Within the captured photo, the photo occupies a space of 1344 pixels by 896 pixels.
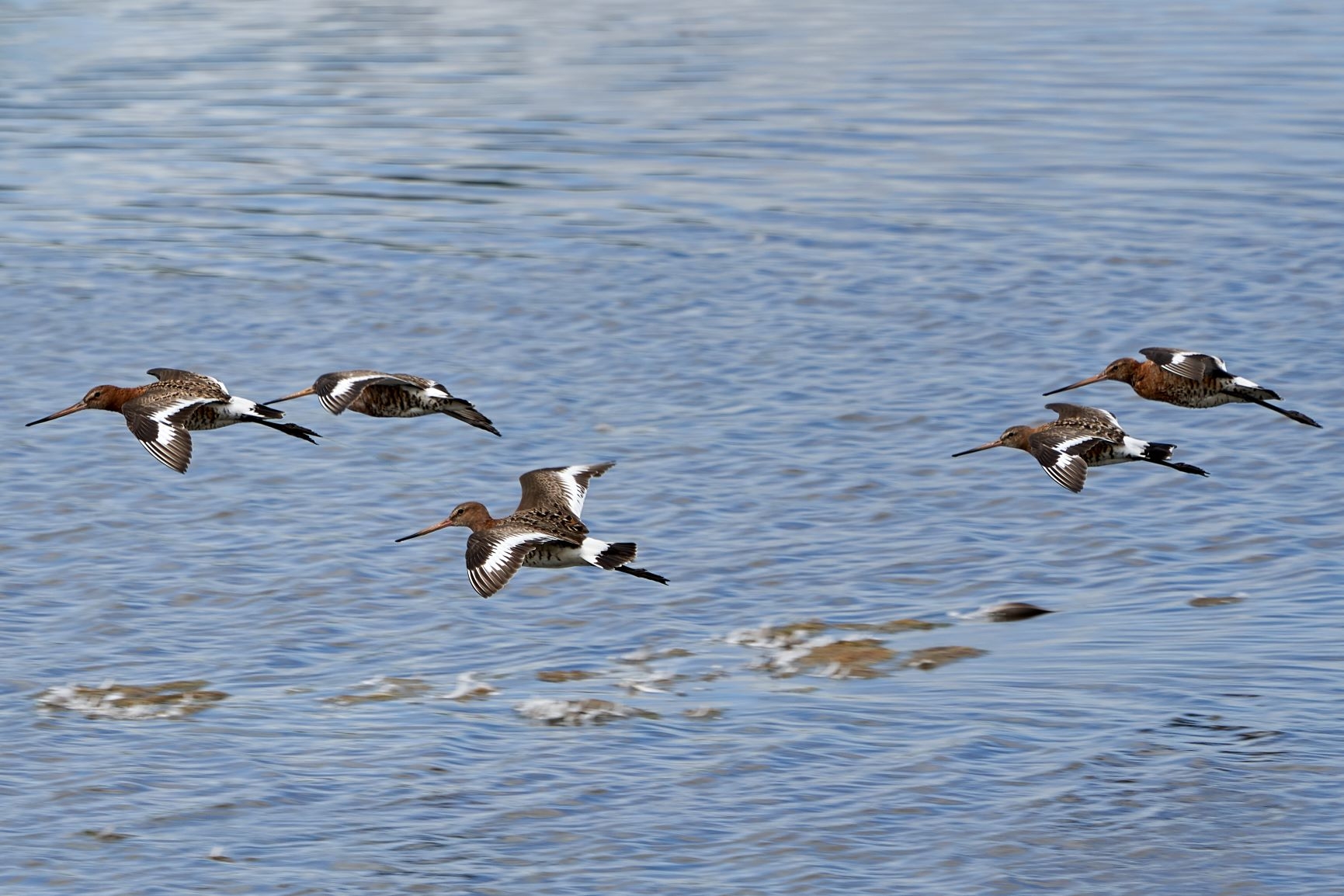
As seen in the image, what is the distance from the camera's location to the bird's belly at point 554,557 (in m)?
13.2

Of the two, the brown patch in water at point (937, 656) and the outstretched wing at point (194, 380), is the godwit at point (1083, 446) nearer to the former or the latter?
the brown patch in water at point (937, 656)

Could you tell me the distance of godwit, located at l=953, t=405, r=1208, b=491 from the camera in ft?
44.8

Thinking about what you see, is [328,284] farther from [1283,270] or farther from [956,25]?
[956,25]

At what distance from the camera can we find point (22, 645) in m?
15.8

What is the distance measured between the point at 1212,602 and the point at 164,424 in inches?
318

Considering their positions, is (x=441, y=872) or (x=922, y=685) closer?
(x=441, y=872)

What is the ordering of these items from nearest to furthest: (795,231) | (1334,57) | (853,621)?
1. (853,621)
2. (795,231)
3. (1334,57)

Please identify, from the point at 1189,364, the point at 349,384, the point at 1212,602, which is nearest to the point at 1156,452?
the point at 1189,364

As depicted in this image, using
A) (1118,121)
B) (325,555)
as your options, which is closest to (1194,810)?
(325,555)

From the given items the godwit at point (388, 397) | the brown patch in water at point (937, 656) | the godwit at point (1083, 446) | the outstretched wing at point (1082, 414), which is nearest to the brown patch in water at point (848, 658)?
the brown patch in water at point (937, 656)

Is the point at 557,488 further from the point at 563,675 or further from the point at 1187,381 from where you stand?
the point at 1187,381

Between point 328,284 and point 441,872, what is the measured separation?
15252 mm

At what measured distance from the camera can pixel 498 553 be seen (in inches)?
493

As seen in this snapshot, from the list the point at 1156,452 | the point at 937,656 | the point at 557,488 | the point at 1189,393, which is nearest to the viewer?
the point at 1156,452
